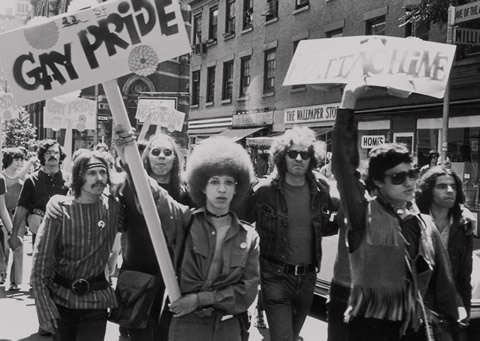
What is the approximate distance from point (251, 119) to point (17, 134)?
21.6 meters

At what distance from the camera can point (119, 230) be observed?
13.1 feet

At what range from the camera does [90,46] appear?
306 cm

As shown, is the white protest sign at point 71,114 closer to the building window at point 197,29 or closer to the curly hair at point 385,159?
the curly hair at point 385,159

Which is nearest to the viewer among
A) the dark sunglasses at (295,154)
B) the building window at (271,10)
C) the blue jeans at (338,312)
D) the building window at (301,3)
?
the blue jeans at (338,312)

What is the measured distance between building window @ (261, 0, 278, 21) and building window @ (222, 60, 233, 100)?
3.70 meters

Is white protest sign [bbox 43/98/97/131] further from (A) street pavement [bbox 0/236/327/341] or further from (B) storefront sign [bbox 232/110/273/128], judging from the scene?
(B) storefront sign [bbox 232/110/273/128]

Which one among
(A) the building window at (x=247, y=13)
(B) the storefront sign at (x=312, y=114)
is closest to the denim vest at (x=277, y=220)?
(B) the storefront sign at (x=312, y=114)

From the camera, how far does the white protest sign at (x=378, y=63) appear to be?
3369 mm

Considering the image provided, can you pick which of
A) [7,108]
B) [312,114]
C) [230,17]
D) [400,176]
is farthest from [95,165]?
[230,17]

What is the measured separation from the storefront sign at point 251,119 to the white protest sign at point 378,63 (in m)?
19.6

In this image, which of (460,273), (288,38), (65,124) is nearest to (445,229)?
(460,273)

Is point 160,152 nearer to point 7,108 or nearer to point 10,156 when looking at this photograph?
point 10,156

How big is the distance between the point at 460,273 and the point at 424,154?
1316cm

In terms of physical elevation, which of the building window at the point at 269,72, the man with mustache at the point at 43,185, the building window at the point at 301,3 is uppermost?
the building window at the point at 301,3
